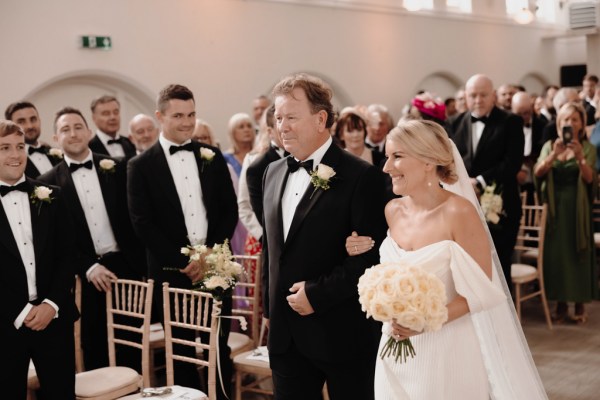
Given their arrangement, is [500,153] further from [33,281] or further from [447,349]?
[33,281]

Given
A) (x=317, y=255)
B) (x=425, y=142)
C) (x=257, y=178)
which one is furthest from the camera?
(x=257, y=178)

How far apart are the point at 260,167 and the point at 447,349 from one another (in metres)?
2.46

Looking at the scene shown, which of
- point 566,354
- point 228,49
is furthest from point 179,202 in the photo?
point 228,49

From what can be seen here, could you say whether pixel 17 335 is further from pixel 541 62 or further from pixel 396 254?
pixel 541 62

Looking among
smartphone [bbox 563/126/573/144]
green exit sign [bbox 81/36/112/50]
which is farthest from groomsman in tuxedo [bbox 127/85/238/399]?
green exit sign [bbox 81/36/112/50]

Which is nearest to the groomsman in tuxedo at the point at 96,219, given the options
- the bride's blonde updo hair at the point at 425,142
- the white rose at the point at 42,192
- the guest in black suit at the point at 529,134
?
the white rose at the point at 42,192

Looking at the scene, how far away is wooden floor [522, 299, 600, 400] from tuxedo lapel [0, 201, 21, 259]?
3.46 meters

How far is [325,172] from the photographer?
10.3 ft

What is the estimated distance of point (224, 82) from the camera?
10.5m

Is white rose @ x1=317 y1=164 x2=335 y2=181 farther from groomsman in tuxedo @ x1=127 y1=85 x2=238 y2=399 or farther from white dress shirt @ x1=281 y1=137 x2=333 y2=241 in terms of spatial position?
groomsman in tuxedo @ x1=127 y1=85 x2=238 y2=399

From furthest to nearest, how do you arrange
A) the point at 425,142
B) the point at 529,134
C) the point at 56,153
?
the point at 529,134, the point at 56,153, the point at 425,142

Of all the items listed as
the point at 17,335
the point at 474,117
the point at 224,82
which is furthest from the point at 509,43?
the point at 17,335

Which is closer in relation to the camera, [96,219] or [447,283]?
[447,283]

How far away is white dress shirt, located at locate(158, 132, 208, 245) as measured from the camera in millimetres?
4762
